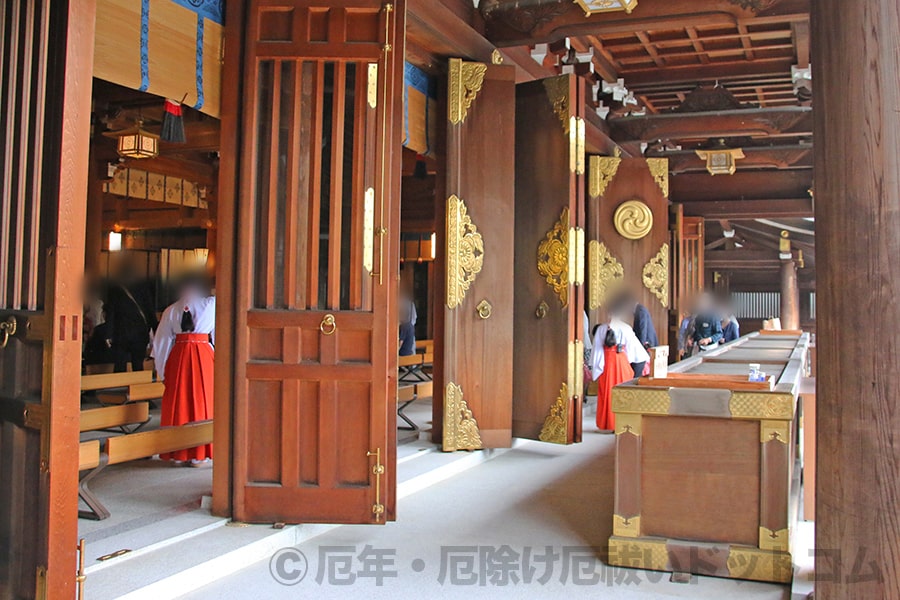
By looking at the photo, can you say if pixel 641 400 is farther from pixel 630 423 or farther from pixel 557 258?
pixel 557 258

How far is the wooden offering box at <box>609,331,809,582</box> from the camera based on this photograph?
3000 millimetres

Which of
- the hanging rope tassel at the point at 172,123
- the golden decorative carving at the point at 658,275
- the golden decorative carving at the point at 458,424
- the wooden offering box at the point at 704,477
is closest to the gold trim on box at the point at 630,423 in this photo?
the wooden offering box at the point at 704,477

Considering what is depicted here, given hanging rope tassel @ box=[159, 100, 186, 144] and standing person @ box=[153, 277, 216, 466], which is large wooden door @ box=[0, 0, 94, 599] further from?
standing person @ box=[153, 277, 216, 466]

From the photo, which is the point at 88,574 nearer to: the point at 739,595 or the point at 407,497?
the point at 407,497

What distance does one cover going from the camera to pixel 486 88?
538 cm

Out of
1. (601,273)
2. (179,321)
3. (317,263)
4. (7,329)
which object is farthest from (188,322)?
(601,273)

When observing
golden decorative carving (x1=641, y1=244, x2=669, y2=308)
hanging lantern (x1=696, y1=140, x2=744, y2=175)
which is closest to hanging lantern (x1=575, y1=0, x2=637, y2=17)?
golden decorative carving (x1=641, y1=244, x2=669, y2=308)

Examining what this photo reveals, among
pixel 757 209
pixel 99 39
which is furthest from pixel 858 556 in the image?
pixel 757 209

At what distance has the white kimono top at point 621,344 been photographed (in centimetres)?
657

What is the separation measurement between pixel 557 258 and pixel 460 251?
69 centimetres

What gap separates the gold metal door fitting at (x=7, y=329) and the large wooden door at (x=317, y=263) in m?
1.26

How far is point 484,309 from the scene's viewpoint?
5.33 metres

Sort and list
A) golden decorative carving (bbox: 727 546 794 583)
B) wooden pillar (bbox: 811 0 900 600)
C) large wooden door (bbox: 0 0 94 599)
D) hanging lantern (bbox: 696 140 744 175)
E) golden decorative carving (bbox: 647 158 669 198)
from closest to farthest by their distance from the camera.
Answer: wooden pillar (bbox: 811 0 900 600), large wooden door (bbox: 0 0 94 599), golden decorative carving (bbox: 727 546 794 583), golden decorative carving (bbox: 647 158 669 198), hanging lantern (bbox: 696 140 744 175)

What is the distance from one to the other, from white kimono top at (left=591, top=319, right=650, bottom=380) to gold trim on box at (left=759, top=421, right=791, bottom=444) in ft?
11.6
